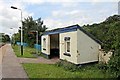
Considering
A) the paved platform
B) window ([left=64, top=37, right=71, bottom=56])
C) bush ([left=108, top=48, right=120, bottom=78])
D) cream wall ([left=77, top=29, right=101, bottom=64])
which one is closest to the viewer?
bush ([left=108, top=48, right=120, bottom=78])

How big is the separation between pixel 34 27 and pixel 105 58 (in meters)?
38.3

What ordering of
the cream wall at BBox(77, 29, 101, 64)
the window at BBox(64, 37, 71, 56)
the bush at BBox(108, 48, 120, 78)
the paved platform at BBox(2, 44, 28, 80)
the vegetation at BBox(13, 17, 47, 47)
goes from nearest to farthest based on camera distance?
the bush at BBox(108, 48, 120, 78) < the paved platform at BBox(2, 44, 28, 80) < the cream wall at BBox(77, 29, 101, 64) < the window at BBox(64, 37, 71, 56) < the vegetation at BBox(13, 17, 47, 47)

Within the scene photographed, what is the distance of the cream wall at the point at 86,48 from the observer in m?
13.7

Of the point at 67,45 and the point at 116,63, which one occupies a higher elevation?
the point at 67,45

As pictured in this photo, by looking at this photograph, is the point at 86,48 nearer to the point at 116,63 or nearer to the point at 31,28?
the point at 116,63

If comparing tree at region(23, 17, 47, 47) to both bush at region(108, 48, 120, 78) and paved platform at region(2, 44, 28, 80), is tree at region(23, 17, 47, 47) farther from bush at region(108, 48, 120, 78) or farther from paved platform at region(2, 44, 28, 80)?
bush at region(108, 48, 120, 78)

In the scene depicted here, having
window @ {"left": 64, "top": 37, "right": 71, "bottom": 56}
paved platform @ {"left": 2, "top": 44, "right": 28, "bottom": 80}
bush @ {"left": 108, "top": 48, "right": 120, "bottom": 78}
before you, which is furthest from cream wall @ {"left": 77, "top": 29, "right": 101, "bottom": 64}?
bush @ {"left": 108, "top": 48, "right": 120, "bottom": 78}

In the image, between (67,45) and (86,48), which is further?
(67,45)

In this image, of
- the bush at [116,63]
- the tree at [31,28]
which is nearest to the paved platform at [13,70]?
the bush at [116,63]

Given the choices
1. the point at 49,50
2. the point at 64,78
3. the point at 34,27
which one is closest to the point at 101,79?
the point at 64,78

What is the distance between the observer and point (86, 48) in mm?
13875

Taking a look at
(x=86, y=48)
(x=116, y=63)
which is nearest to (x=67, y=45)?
(x=86, y=48)

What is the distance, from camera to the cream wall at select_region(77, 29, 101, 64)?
541 inches

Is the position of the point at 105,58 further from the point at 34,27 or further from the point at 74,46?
the point at 34,27
